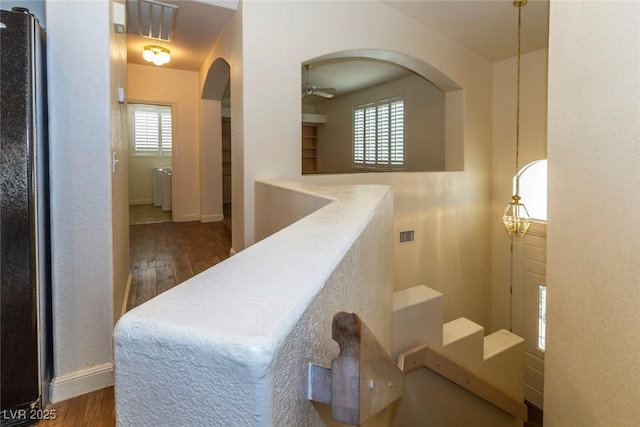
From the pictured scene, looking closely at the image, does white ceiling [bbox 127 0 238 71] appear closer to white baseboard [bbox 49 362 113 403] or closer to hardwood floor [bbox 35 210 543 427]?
hardwood floor [bbox 35 210 543 427]

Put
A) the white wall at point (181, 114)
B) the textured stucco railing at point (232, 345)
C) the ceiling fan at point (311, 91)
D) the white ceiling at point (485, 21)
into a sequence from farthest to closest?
the white wall at point (181, 114) < the ceiling fan at point (311, 91) < the white ceiling at point (485, 21) < the textured stucco railing at point (232, 345)

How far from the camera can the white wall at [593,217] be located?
1.83 meters

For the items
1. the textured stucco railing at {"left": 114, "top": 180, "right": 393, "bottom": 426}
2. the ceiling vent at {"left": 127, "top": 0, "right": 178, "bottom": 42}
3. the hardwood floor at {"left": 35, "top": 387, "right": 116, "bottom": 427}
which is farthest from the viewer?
the ceiling vent at {"left": 127, "top": 0, "right": 178, "bottom": 42}

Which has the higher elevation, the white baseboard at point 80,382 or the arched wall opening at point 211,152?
the arched wall opening at point 211,152

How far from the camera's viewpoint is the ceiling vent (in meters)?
Result: 3.40

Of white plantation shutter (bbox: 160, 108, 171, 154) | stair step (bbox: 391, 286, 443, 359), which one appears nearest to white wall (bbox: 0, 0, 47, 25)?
stair step (bbox: 391, 286, 443, 359)

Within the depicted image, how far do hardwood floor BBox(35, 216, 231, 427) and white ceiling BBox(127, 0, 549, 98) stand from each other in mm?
2352

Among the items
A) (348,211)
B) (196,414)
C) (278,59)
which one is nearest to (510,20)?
(278,59)

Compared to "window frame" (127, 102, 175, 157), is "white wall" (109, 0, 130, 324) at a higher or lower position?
lower

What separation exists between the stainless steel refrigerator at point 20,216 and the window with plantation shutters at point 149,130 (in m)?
7.41

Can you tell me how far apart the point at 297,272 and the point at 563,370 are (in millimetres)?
2341

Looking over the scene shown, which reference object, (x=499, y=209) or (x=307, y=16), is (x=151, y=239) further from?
(x=499, y=209)

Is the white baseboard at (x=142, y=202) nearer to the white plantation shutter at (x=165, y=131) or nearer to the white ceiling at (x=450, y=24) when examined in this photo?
the white plantation shutter at (x=165, y=131)

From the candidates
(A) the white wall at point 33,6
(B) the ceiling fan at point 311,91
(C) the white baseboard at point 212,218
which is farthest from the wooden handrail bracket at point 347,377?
(C) the white baseboard at point 212,218
